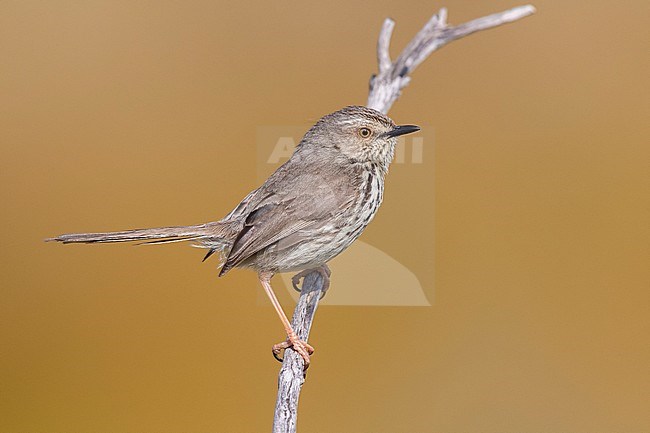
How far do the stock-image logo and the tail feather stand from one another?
70 centimetres

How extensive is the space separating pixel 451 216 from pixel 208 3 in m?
4.08

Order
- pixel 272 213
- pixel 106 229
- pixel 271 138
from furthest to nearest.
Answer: pixel 106 229, pixel 271 138, pixel 272 213

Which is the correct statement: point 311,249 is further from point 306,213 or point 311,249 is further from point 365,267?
point 365,267

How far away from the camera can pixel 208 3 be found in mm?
8664

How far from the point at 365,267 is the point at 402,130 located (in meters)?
1.04

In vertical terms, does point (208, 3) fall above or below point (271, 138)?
above

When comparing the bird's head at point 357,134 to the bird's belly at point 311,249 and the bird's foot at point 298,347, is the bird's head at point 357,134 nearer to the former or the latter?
the bird's belly at point 311,249

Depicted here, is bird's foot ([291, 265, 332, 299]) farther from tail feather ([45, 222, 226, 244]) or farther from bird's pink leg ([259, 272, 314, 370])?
tail feather ([45, 222, 226, 244])

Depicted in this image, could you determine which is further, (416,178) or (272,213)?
(416,178)

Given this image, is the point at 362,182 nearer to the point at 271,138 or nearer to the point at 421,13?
the point at 271,138

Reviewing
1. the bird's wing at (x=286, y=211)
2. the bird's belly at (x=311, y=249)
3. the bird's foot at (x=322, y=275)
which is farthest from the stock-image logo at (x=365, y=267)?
the bird's wing at (x=286, y=211)

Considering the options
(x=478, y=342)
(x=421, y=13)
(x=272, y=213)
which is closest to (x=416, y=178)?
(x=478, y=342)

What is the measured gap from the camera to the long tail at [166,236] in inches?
133

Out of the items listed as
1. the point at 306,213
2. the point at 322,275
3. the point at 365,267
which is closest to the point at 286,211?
the point at 306,213
